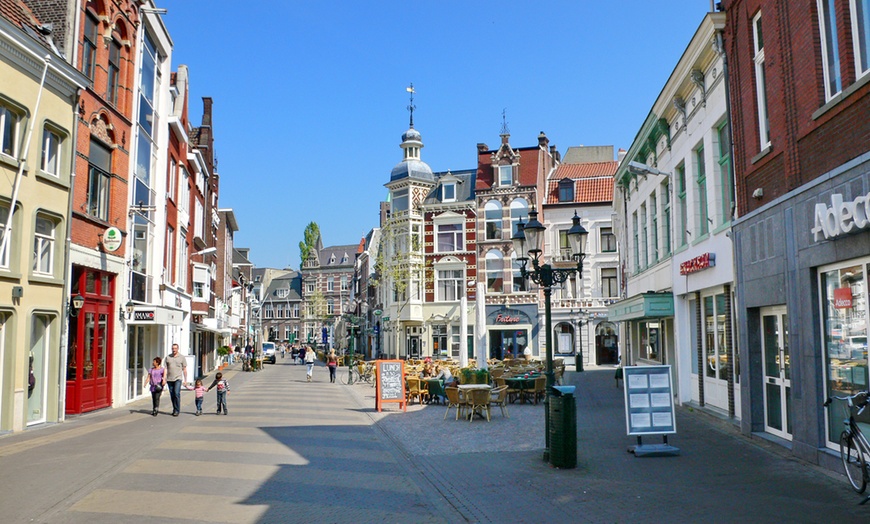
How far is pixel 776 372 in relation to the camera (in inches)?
469

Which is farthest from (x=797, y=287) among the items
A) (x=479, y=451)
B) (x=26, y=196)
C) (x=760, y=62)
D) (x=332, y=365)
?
(x=332, y=365)

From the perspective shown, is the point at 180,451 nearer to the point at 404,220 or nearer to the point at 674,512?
the point at 674,512

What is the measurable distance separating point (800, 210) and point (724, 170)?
505 centimetres

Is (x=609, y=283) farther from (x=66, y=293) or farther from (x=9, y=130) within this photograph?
(x=9, y=130)

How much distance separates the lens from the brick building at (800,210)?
29.0 feet

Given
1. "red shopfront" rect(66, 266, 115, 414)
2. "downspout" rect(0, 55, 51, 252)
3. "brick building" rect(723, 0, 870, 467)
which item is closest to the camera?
"brick building" rect(723, 0, 870, 467)

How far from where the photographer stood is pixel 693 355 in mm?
18078

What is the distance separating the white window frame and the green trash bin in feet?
39.3

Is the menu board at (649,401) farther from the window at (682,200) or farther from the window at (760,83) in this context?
the window at (682,200)

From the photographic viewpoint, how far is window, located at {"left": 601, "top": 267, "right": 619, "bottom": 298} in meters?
46.4

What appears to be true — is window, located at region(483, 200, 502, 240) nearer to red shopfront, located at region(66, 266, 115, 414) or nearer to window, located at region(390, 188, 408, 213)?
window, located at region(390, 188, 408, 213)

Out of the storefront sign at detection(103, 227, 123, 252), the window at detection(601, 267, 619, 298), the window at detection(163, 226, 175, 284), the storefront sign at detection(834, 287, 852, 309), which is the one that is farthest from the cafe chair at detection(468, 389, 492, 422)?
the window at detection(601, 267, 619, 298)

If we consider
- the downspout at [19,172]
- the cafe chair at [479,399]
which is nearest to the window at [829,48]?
the cafe chair at [479,399]

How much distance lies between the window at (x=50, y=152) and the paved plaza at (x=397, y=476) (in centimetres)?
588
